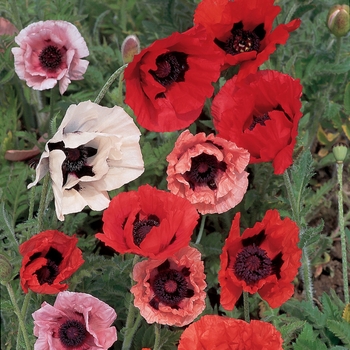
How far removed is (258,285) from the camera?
1717 mm

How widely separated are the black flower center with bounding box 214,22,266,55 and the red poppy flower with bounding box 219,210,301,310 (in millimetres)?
591

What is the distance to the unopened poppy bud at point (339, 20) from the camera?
2201 millimetres

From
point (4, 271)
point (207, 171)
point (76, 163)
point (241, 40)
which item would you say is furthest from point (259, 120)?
point (4, 271)

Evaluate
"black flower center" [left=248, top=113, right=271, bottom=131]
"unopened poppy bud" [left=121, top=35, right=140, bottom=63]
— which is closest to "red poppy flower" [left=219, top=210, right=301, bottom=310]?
"black flower center" [left=248, top=113, right=271, bottom=131]

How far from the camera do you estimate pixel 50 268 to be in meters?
1.73

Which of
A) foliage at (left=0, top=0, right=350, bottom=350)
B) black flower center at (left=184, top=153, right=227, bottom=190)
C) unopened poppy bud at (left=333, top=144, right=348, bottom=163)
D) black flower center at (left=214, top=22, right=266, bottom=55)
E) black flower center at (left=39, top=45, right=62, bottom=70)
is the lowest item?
foliage at (left=0, top=0, right=350, bottom=350)

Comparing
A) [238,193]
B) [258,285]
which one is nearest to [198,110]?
[238,193]

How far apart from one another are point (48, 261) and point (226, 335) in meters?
0.52

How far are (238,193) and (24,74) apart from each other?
87 cm

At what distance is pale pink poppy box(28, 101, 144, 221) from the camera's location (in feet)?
5.23

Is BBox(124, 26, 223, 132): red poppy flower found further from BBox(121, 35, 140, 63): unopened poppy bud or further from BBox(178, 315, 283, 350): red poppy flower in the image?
BBox(178, 315, 283, 350): red poppy flower

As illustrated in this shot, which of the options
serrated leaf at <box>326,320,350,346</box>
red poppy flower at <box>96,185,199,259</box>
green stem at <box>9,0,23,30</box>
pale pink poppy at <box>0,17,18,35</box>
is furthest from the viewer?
pale pink poppy at <box>0,17,18,35</box>

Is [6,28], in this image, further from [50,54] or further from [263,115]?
[263,115]

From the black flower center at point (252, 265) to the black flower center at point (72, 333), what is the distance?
45 cm
